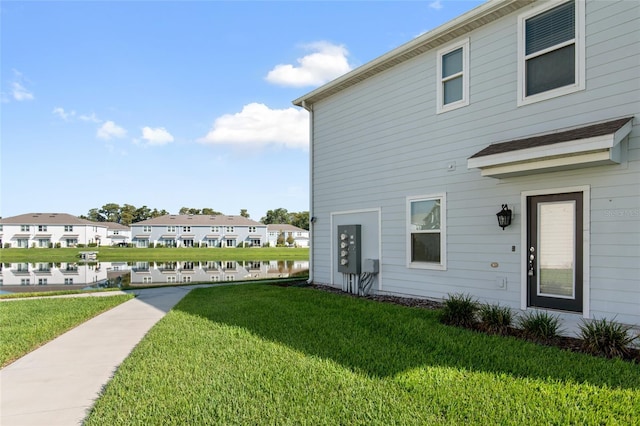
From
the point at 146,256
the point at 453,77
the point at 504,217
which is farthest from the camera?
the point at 146,256

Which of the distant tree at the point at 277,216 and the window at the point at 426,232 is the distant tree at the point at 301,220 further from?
the window at the point at 426,232

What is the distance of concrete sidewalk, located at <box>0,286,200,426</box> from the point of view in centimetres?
292

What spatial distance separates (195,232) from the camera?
52562 mm

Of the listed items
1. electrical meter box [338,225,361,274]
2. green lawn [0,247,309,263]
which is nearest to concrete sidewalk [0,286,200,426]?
electrical meter box [338,225,361,274]

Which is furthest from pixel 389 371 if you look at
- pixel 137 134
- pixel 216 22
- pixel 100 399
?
pixel 137 134

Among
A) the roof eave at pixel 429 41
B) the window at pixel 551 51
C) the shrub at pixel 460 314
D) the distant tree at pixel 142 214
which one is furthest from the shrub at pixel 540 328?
the distant tree at pixel 142 214

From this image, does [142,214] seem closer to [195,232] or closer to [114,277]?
[195,232]

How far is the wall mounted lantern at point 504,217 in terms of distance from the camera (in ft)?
20.2

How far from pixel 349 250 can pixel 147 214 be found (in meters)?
70.6

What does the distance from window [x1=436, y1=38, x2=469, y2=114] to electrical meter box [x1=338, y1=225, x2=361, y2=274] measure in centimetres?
338

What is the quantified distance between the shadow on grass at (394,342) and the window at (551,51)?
153 inches

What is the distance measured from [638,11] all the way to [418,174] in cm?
398

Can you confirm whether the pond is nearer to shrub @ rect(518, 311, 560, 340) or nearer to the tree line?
shrub @ rect(518, 311, 560, 340)

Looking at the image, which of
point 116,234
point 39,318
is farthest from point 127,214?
point 39,318
